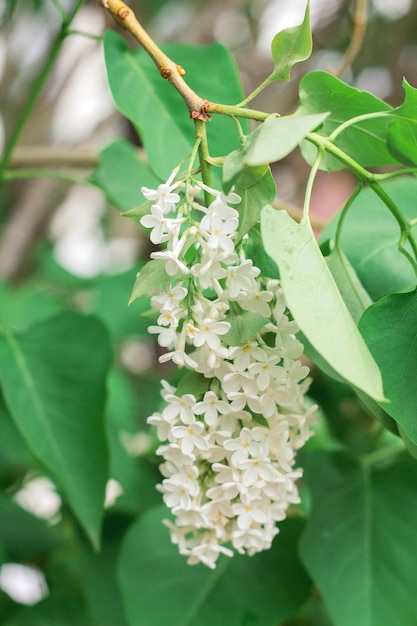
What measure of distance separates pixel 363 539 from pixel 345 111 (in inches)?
10.5

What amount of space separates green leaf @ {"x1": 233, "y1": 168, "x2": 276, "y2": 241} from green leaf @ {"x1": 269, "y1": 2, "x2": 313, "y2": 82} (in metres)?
0.06

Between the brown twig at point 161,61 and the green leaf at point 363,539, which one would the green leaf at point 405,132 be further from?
the green leaf at point 363,539

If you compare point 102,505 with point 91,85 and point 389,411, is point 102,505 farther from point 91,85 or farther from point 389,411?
point 91,85

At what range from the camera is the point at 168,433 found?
31 cm

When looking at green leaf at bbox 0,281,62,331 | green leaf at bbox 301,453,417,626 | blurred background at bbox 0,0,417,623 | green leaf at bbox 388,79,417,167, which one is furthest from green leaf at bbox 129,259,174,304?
blurred background at bbox 0,0,417,623

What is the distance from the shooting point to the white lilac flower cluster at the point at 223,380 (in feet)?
0.90

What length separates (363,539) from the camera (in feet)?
1.50

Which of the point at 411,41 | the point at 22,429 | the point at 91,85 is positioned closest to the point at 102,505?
the point at 22,429

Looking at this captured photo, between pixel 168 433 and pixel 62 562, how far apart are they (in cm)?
43

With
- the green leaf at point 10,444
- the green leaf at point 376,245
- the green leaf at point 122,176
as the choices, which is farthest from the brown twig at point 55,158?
the green leaf at point 376,245

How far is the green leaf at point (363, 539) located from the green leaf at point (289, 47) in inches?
10.9

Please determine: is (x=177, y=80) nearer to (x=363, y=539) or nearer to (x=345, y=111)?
(x=345, y=111)

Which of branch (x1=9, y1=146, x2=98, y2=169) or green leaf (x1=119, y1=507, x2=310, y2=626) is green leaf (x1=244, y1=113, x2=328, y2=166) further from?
branch (x1=9, y1=146, x2=98, y2=169)

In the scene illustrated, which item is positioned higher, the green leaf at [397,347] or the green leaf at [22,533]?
the green leaf at [397,347]
